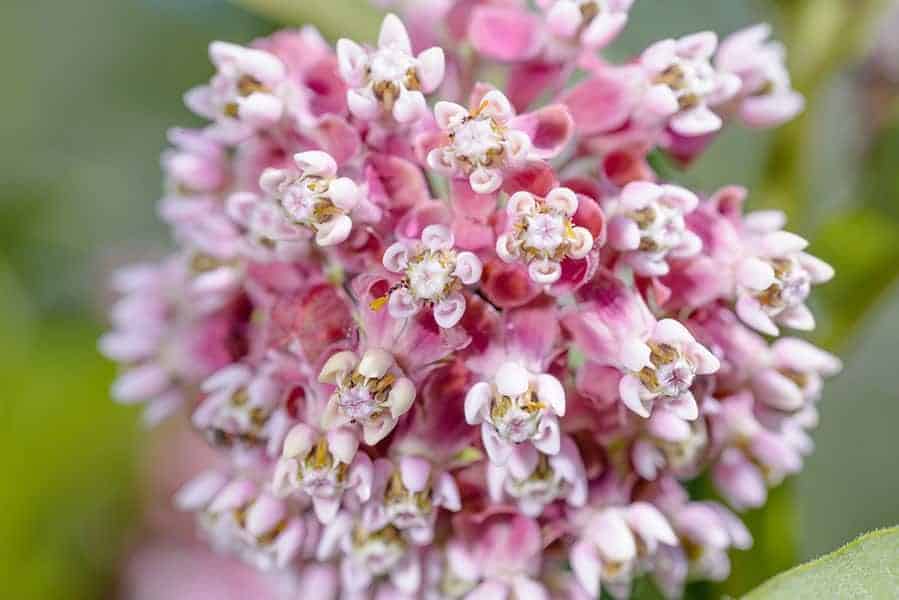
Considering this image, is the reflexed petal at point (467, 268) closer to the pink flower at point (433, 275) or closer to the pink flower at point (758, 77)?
the pink flower at point (433, 275)

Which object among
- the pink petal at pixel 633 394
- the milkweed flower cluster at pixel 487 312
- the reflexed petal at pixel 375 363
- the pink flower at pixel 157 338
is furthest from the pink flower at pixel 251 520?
the pink petal at pixel 633 394

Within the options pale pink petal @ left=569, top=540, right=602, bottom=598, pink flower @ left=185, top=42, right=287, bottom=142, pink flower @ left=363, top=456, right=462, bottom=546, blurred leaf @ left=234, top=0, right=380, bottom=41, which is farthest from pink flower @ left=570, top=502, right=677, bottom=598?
blurred leaf @ left=234, top=0, right=380, bottom=41

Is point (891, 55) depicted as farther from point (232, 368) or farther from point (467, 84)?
point (232, 368)

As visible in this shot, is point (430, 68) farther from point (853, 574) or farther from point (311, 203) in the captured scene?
point (853, 574)

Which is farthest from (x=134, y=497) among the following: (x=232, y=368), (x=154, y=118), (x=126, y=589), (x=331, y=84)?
(x=331, y=84)

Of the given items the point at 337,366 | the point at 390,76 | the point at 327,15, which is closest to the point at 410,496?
the point at 337,366
